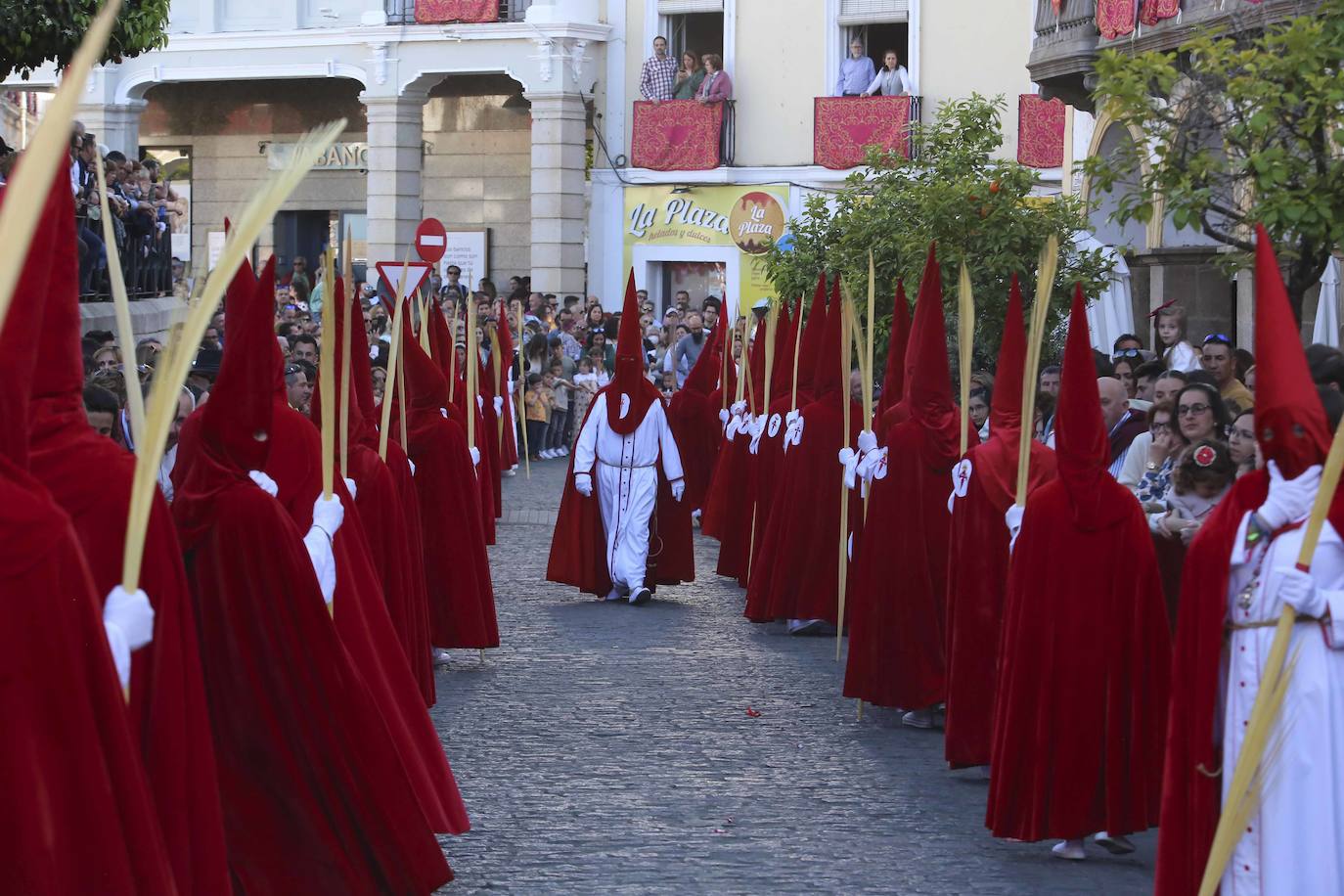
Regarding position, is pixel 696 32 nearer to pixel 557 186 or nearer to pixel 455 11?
pixel 557 186

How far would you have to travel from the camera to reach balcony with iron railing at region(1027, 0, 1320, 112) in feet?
54.8

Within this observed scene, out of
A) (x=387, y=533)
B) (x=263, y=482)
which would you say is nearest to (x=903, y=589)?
(x=387, y=533)

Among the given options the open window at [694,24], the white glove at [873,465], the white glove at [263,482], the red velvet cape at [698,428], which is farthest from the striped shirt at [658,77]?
the white glove at [263,482]

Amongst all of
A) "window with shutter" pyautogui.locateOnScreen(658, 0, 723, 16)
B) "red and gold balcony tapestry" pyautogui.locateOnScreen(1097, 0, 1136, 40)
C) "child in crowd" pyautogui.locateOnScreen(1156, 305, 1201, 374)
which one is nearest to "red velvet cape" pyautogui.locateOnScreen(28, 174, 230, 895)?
"child in crowd" pyautogui.locateOnScreen(1156, 305, 1201, 374)

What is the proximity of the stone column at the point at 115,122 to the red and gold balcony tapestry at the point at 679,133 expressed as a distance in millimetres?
8117

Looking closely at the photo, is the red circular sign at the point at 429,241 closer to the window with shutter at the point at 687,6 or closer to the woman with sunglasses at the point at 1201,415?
the woman with sunglasses at the point at 1201,415

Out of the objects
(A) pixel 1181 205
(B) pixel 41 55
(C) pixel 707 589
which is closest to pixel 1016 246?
(C) pixel 707 589

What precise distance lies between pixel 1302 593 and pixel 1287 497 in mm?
250

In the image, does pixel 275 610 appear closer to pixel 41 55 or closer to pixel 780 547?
pixel 780 547

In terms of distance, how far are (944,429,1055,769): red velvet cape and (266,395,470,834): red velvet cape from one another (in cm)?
241

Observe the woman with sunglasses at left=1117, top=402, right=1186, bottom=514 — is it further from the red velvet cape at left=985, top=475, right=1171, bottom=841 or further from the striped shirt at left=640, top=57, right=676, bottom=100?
the striped shirt at left=640, top=57, right=676, bottom=100

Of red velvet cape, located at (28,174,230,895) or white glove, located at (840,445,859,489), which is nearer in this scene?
red velvet cape, located at (28,174,230,895)

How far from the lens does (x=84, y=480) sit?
15.0ft

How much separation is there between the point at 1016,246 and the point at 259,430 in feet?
33.0
